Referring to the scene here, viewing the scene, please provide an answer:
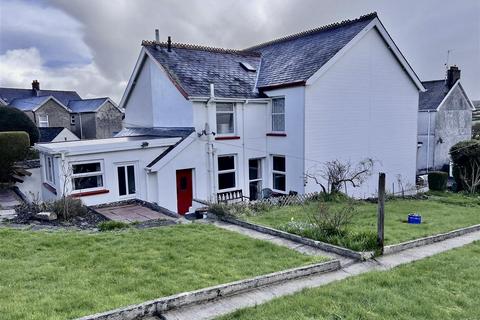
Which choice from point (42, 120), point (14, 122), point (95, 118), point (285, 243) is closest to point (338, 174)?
point (285, 243)

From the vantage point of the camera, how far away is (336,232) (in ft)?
29.7

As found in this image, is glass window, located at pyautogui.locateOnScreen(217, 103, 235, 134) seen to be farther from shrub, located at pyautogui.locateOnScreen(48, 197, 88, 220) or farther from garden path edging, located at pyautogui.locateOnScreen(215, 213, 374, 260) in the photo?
shrub, located at pyautogui.locateOnScreen(48, 197, 88, 220)

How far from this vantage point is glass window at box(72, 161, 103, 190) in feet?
47.3

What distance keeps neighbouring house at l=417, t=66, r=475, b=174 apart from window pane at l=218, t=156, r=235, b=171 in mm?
21974

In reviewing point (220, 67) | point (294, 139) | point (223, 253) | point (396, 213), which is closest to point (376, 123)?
point (294, 139)

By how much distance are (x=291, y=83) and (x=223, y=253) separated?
1153 centimetres

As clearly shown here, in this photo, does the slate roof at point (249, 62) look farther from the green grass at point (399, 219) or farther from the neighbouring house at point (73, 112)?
the neighbouring house at point (73, 112)

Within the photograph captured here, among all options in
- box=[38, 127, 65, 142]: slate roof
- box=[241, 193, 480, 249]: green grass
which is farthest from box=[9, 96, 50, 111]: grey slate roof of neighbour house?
box=[241, 193, 480, 249]: green grass

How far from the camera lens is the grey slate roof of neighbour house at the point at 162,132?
1698 cm

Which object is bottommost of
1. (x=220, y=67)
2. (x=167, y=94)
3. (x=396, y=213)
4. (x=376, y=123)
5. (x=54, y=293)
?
(x=396, y=213)

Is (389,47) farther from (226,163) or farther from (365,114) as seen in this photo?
(226,163)

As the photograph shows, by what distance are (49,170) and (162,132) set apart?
5.72 m

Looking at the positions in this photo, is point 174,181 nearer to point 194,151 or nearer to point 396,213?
point 194,151

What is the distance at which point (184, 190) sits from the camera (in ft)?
55.0
